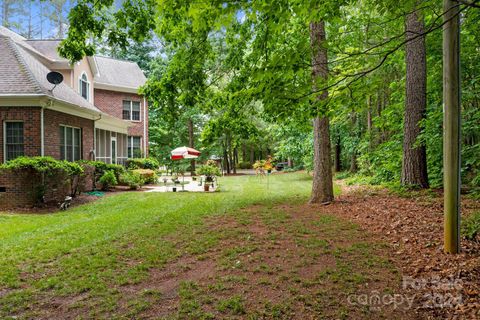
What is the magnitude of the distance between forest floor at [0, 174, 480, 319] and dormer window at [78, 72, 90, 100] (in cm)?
1179

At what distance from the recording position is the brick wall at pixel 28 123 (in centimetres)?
1152

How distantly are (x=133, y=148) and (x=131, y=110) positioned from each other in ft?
8.79

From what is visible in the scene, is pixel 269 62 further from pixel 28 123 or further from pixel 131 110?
pixel 131 110

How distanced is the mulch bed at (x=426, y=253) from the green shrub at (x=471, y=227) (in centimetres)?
14

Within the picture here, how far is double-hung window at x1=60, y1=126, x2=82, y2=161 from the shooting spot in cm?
1349

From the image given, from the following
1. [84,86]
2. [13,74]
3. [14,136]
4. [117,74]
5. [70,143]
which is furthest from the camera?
[117,74]

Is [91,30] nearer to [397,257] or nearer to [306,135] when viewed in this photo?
[397,257]

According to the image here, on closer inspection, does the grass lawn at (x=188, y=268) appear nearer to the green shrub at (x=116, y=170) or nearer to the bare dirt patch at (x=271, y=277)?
the bare dirt patch at (x=271, y=277)

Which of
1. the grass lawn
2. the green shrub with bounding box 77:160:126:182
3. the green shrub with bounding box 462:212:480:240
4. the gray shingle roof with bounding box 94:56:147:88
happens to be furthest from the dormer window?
the green shrub with bounding box 462:212:480:240

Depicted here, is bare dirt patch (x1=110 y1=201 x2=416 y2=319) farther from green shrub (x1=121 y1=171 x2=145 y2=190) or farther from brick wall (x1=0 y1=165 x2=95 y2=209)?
green shrub (x1=121 y1=171 x2=145 y2=190)

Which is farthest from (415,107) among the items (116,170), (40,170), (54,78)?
(116,170)

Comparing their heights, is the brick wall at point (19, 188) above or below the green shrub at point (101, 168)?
below

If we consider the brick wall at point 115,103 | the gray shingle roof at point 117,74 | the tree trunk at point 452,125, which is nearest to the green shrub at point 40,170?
the tree trunk at point 452,125

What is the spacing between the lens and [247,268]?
454 cm
